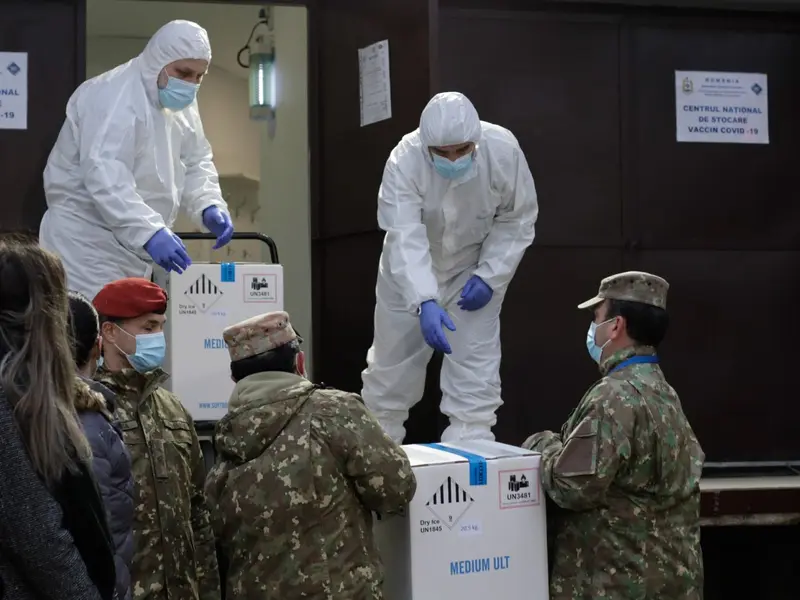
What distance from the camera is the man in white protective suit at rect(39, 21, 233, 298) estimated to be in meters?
3.58

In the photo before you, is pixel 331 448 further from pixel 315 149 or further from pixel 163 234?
pixel 315 149

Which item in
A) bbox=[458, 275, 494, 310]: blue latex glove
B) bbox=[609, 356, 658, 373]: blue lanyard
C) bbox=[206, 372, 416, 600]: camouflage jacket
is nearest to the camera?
bbox=[206, 372, 416, 600]: camouflage jacket

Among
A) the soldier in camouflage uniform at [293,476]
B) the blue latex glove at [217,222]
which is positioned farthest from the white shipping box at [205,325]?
the soldier in camouflage uniform at [293,476]

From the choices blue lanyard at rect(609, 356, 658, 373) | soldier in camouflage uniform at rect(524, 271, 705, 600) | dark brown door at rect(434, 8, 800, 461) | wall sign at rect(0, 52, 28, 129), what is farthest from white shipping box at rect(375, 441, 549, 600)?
wall sign at rect(0, 52, 28, 129)

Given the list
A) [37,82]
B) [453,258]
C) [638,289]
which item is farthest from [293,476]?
[37,82]

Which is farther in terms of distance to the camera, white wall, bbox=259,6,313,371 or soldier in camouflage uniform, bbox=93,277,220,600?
white wall, bbox=259,6,313,371

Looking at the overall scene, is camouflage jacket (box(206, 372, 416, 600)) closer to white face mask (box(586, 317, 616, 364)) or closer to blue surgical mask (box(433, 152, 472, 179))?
white face mask (box(586, 317, 616, 364))

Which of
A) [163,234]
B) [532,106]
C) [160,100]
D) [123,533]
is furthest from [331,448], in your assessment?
[532,106]

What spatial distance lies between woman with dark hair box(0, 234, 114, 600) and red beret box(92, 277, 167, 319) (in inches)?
37.8

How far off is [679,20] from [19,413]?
4.03m

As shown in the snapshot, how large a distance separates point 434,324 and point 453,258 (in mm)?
462

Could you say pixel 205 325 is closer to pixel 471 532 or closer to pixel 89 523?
pixel 471 532

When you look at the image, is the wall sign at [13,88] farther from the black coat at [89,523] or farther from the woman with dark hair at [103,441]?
the black coat at [89,523]

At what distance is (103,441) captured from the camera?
1826mm
